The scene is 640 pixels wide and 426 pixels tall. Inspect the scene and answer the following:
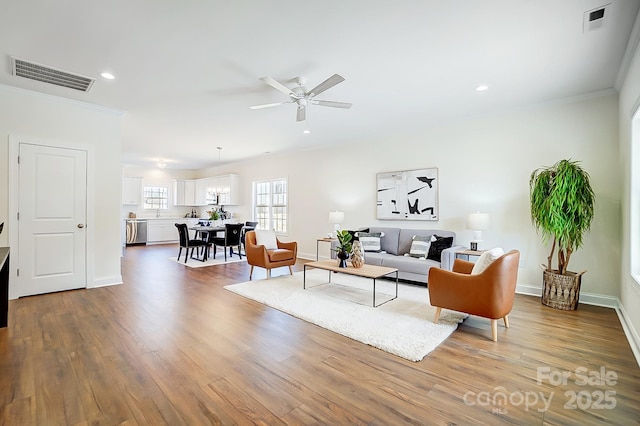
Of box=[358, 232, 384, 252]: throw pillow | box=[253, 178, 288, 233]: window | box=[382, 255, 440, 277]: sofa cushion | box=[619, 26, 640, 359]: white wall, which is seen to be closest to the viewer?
box=[619, 26, 640, 359]: white wall

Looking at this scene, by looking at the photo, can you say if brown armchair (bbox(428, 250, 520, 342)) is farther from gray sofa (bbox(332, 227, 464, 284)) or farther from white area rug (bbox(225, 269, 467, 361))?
gray sofa (bbox(332, 227, 464, 284))

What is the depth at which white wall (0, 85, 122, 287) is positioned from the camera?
3832mm

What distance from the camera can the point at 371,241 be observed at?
549 cm

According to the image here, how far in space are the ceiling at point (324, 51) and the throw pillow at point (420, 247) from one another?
2075 mm

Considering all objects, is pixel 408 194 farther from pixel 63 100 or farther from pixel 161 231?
pixel 161 231

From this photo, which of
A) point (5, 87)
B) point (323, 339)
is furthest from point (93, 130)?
point (323, 339)

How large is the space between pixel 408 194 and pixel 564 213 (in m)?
2.47

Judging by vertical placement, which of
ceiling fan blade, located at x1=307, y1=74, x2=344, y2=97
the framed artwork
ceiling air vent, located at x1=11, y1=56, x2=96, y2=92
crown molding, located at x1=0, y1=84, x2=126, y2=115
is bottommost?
the framed artwork

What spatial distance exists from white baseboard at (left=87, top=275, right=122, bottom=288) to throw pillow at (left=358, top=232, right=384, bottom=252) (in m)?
4.16

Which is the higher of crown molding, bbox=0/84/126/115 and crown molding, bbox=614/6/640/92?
crown molding, bbox=614/6/640/92

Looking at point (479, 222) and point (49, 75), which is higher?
point (49, 75)

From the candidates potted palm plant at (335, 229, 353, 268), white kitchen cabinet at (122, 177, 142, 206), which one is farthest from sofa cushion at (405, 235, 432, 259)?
white kitchen cabinet at (122, 177, 142, 206)

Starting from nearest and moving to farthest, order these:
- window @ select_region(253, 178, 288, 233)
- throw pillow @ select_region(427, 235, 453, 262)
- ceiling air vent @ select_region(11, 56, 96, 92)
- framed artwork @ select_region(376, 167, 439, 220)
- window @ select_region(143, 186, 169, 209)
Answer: ceiling air vent @ select_region(11, 56, 96, 92) < throw pillow @ select_region(427, 235, 453, 262) < framed artwork @ select_region(376, 167, 439, 220) < window @ select_region(253, 178, 288, 233) < window @ select_region(143, 186, 169, 209)

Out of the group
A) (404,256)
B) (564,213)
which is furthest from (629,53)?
(404,256)
